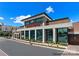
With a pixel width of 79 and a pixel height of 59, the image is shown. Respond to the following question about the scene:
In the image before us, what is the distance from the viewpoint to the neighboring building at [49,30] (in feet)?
106

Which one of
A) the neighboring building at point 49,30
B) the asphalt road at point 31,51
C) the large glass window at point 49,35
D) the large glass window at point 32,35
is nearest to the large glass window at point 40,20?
the neighboring building at point 49,30

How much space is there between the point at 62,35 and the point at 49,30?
4.21 m

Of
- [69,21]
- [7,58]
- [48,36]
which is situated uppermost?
[69,21]

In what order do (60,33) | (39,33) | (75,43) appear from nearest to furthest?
1. (75,43)
2. (60,33)
3. (39,33)

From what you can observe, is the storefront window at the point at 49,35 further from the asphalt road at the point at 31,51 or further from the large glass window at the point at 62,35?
the asphalt road at the point at 31,51

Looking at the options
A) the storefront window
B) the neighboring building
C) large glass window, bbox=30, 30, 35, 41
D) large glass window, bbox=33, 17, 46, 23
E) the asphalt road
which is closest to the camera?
the asphalt road

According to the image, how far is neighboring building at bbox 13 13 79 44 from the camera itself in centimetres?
3226

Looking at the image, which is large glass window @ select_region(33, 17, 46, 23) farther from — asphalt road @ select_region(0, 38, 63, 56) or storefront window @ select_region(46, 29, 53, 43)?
asphalt road @ select_region(0, 38, 63, 56)

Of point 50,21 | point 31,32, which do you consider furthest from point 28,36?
point 50,21

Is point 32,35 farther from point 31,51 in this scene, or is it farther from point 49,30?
point 31,51

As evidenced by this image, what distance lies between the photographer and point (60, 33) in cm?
3506

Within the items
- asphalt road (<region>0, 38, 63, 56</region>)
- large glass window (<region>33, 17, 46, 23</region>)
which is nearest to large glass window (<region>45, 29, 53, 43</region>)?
large glass window (<region>33, 17, 46, 23</region>)

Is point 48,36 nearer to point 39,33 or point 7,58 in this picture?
point 39,33

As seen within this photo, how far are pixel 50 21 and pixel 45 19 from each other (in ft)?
6.55
